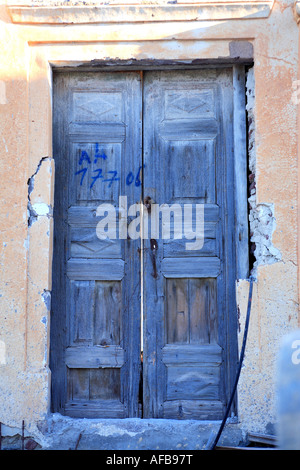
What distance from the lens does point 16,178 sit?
360 cm

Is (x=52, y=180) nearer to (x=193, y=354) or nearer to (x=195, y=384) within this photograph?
(x=193, y=354)

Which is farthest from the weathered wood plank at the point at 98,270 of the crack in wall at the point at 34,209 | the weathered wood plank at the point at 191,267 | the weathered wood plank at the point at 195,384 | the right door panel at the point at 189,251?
the weathered wood plank at the point at 195,384

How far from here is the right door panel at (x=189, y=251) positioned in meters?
3.66

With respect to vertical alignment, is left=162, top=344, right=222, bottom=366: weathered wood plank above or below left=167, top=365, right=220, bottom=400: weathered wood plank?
above

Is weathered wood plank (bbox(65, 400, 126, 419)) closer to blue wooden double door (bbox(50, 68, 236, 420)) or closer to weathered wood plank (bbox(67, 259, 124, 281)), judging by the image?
blue wooden double door (bbox(50, 68, 236, 420))

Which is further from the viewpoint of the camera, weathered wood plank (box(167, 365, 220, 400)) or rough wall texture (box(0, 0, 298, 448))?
weathered wood plank (box(167, 365, 220, 400))

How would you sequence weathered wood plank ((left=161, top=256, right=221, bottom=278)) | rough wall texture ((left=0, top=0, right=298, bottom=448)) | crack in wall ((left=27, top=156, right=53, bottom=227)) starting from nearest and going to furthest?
rough wall texture ((left=0, top=0, right=298, bottom=448)), crack in wall ((left=27, top=156, right=53, bottom=227)), weathered wood plank ((left=161, top=256, right=221, bottom=278))

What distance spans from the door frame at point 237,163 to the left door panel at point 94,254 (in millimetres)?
111

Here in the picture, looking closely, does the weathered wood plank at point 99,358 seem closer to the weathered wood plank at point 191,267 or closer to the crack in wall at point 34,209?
the weathered wood plank at point 191,267

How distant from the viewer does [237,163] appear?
3688 millimetres

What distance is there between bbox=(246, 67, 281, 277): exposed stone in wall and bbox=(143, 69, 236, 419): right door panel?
0.50 feet

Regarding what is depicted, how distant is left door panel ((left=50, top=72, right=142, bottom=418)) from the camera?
145 inches

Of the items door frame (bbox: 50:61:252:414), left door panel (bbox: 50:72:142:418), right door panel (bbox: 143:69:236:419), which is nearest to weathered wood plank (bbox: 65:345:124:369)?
left door panel (bbox: 50:72:142:418)
